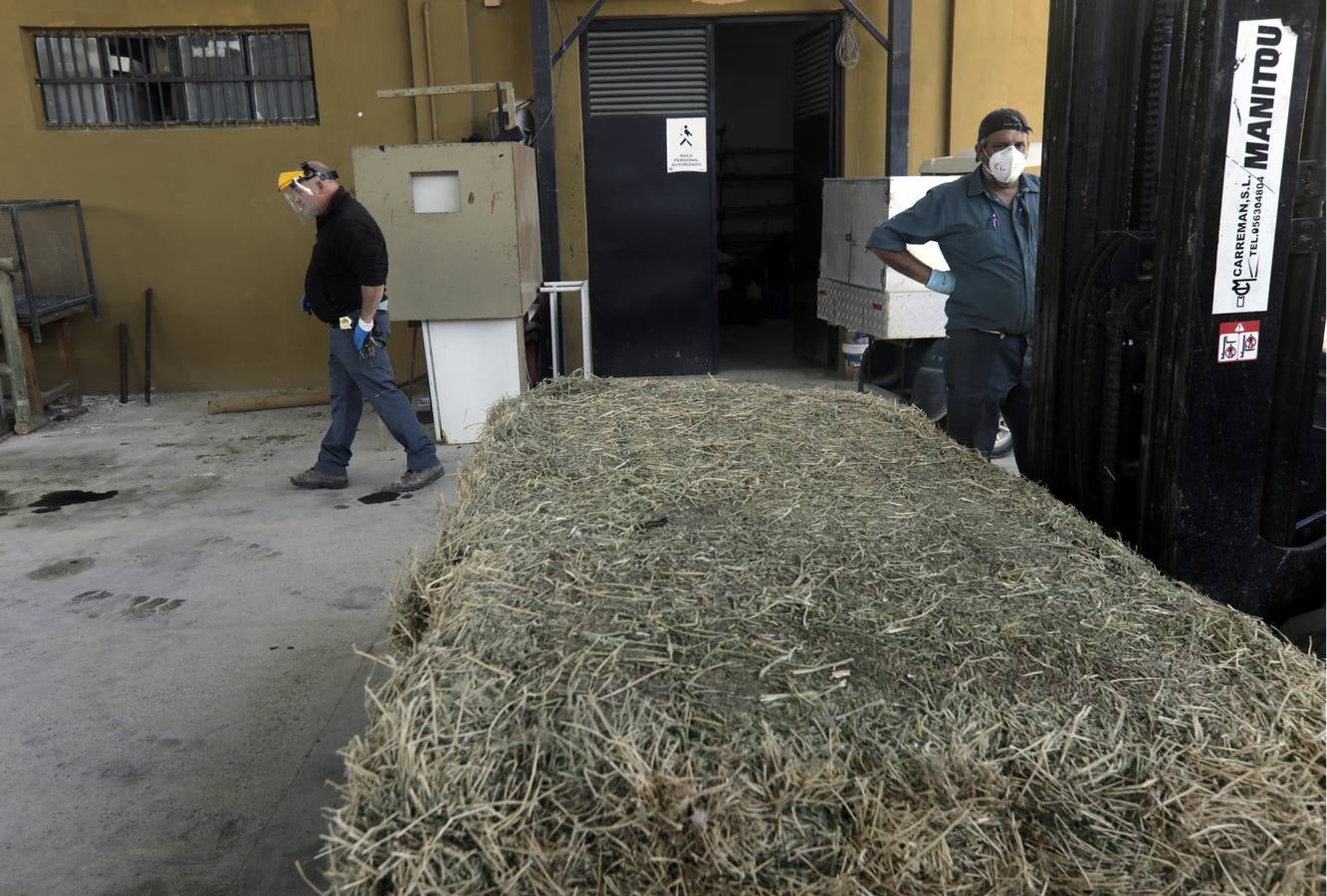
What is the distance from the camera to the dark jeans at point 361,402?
6.37 metres

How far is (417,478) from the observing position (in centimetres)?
650

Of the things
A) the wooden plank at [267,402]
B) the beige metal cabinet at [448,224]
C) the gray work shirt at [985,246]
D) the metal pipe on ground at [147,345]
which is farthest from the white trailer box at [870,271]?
the metal pipe on ground at [147,345]

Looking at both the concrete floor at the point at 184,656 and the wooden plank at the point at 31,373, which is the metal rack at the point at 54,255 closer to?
the wooden plank at the point at 31,373

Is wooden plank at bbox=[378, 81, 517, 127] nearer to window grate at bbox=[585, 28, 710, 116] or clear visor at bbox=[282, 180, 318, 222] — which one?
window grate at bbox=[585, 28, 710, 116]

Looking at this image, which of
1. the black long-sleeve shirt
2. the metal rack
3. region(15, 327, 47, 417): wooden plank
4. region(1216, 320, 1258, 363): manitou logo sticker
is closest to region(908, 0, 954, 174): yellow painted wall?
the black long-sleeve shirt

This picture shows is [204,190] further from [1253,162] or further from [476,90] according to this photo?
[1253,162]

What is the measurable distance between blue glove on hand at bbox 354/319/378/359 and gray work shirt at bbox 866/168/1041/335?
3251 mm

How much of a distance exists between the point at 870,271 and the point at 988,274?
2.41 metres

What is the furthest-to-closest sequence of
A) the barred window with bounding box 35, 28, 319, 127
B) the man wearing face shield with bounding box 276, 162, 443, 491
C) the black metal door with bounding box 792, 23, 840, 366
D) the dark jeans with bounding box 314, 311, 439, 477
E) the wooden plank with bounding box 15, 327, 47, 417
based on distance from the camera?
the black metal door with bounding box 792, 23, 840, 366 → the barred window with bounding box 35, 28, 319, 127 → the wooden plank with bounding box 15, 327, 47, 417 → the dark jeans with bounding box 314, 311, 439, 477 → the man wearing face shield with bounding box 276, 162, 443, 491

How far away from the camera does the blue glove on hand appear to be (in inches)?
246

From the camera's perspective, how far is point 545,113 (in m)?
8.30

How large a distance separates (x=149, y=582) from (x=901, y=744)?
174 inches

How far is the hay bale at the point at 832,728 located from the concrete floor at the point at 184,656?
4.61 ft

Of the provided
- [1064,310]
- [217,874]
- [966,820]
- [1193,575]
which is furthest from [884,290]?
[966,820]
